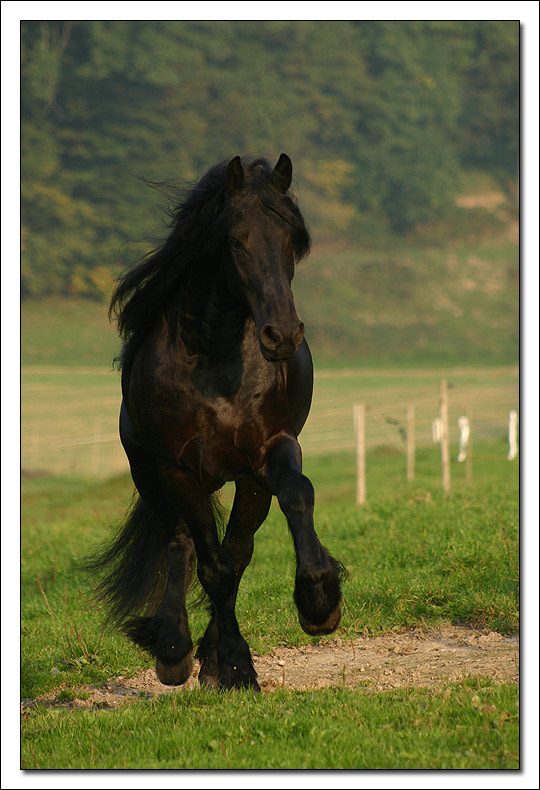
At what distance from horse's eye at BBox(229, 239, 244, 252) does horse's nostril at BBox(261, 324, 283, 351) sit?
1.72 feet

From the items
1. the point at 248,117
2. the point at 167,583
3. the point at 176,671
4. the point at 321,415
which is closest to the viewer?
the point at 176,671

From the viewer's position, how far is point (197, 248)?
494 centimetres

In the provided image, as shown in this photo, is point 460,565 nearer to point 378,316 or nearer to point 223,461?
point 223,461

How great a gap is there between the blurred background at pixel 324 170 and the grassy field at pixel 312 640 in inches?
1387

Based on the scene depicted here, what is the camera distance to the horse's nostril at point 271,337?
416 centimetres

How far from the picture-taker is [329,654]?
20.5 feet

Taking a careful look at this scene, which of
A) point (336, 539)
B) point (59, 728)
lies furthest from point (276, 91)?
point (59, 728)

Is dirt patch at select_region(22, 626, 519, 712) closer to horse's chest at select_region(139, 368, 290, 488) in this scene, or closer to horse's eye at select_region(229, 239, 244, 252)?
horse's chest at select_region(139, 368, 290, 488)

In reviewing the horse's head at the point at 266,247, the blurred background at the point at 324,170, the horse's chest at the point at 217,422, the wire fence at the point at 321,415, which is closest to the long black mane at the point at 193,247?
the horse's head at the point at 266,247

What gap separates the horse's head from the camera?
13.8ft

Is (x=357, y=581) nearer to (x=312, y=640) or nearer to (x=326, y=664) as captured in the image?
(x=312, y=640)

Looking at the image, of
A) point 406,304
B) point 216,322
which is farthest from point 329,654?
point 406,304

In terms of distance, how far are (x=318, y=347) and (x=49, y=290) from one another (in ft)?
50.6

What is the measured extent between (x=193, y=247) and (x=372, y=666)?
8.68 feet
